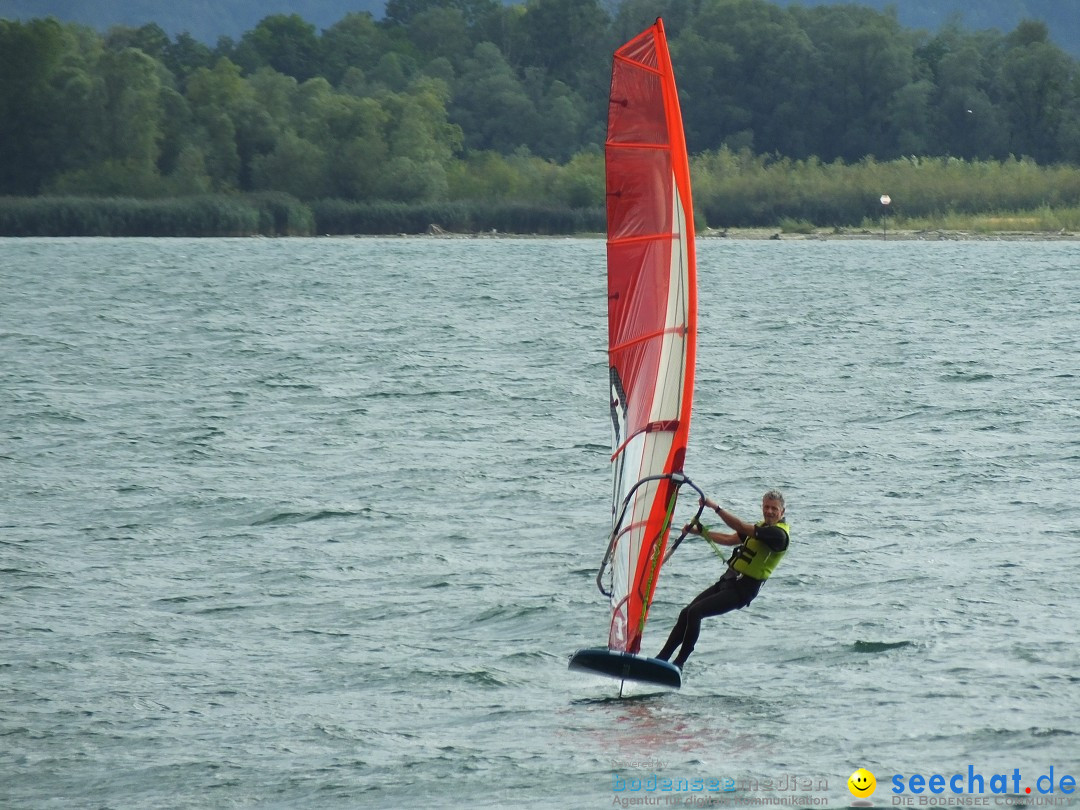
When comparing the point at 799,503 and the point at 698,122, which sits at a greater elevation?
the point at 698,122

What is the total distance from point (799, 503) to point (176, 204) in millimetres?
77531

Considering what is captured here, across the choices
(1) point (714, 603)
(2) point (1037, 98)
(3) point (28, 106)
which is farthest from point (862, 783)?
(2) point (1037, 98)

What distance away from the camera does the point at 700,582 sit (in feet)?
51.3

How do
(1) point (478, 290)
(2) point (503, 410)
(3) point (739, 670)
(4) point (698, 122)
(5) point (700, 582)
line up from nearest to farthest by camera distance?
1. (3) point (739, 670)
2. (5) point (700, 582)
3. (2) point (503, 410)
4. (1) point (478, 290)
5. (4) point (698, 122)

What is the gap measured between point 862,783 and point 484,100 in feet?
380

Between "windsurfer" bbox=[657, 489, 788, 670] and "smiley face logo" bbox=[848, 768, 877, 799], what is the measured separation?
5.10 ft

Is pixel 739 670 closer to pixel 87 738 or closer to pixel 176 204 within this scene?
pixel 87 738

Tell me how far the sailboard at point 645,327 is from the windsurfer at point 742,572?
0.30 m

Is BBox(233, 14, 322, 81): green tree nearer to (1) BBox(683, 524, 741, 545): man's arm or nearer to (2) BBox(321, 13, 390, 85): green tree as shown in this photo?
(2) BBox(321, 13, 390, 85): green tree

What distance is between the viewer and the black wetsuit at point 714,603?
38.4 ft

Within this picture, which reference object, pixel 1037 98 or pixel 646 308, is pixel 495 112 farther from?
pixel 646 308

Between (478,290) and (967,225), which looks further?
(967,225)

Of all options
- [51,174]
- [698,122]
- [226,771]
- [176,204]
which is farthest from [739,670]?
[698,122]

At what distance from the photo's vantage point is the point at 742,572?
1174 centimetres
